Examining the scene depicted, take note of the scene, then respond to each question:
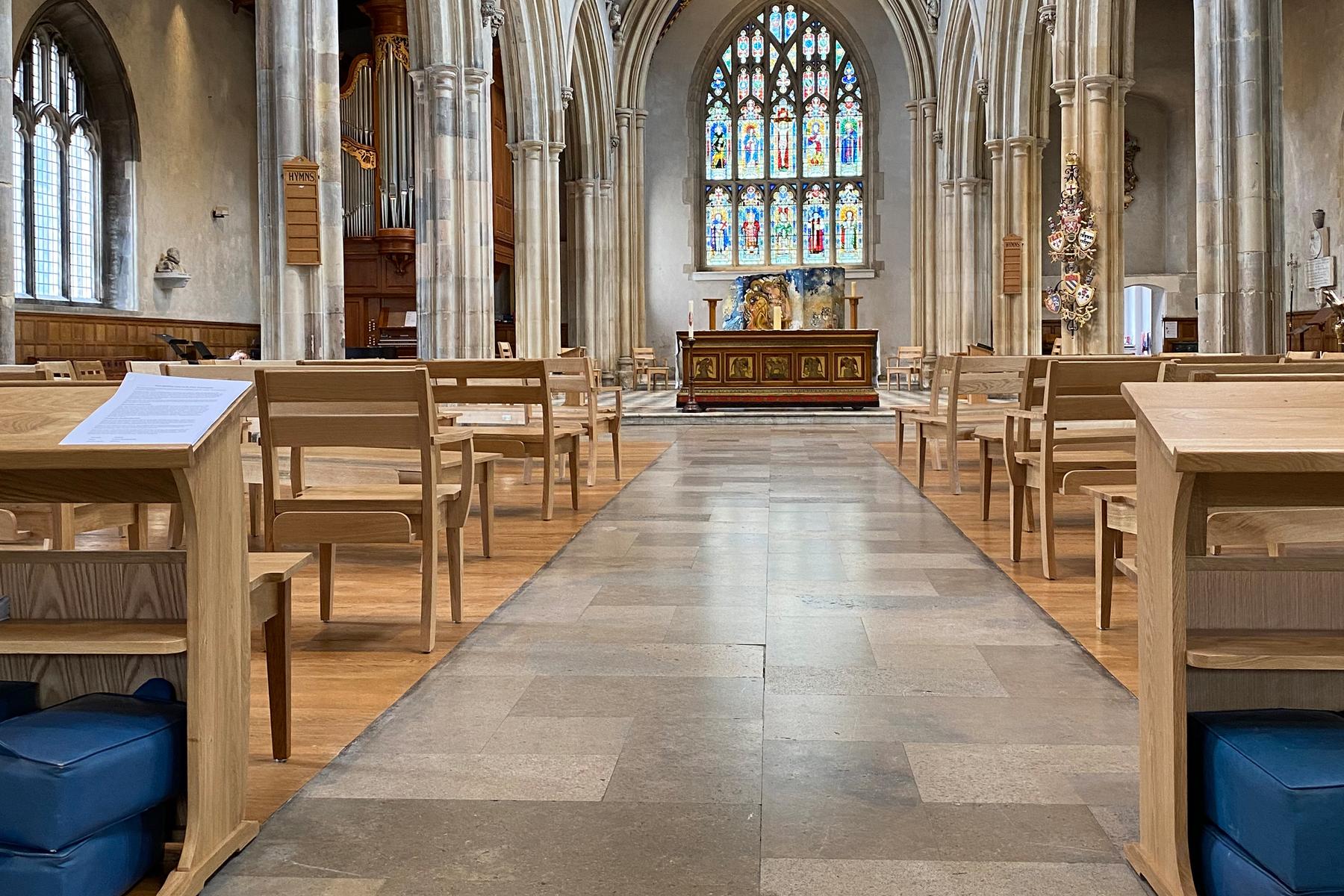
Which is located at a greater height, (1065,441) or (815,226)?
(815,226)

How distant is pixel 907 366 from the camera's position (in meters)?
24.5

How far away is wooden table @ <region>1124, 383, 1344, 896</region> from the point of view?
73.8 inches

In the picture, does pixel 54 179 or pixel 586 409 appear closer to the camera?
pixel 586 409

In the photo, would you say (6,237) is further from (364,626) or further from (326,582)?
(364,626)

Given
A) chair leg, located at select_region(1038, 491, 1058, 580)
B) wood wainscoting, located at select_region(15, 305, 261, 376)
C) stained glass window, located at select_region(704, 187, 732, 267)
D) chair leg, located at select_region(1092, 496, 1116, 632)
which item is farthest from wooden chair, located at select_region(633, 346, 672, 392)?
chair leg, located at select_region(1092, 496, 1116, 632)

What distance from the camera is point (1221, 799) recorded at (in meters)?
1.85

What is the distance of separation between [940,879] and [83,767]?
4.28ft

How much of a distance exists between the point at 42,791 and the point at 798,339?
14490 mm

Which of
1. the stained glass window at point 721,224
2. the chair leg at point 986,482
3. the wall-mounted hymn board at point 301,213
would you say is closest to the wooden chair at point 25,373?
the chair leg at point 986,482

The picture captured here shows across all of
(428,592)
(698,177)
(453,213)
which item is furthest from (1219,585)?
(698,177)

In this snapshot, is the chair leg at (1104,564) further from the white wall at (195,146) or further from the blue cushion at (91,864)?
the white wall at (195,146)

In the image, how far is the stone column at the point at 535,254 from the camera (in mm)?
17703

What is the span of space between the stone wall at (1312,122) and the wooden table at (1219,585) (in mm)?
16412

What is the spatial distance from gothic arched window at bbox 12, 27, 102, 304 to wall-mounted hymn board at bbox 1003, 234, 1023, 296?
11774mm
